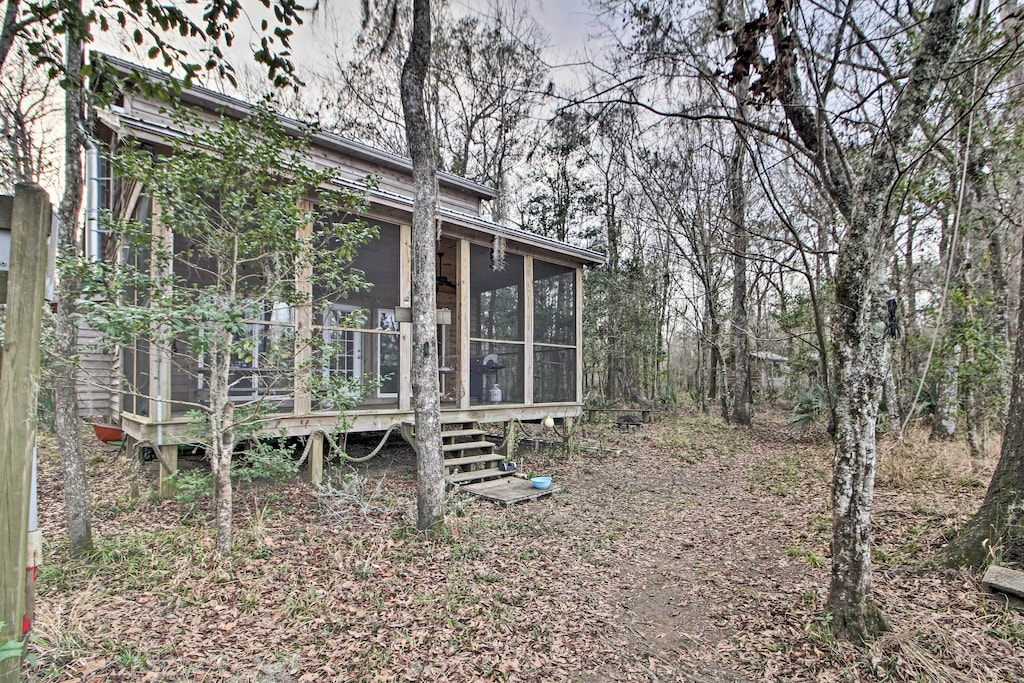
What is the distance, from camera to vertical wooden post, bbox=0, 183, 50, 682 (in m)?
1.72

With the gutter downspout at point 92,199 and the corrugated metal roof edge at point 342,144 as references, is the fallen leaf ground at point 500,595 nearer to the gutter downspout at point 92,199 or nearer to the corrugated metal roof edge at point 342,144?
the gutter downspout at point 92,199

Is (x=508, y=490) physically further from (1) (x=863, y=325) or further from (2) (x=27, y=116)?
(2) (x=27, y=116)

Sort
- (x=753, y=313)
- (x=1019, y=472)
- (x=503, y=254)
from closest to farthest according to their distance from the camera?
(x=1019, y=472)
(x=503, y=254)
(x=753, y=313)

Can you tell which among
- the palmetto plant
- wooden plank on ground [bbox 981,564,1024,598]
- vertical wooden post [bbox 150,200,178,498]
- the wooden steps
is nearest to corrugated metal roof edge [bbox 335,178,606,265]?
vertical wooden post [bbox 150,200,178,498]

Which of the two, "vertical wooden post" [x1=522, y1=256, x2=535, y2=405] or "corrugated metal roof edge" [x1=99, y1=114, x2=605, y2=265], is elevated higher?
"corrugated metal roof edge" [x1=99, y1=114, x2=605, y2=265]

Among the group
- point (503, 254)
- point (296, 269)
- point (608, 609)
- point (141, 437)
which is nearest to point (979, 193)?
point (503, 254)

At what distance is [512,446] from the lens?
851 centimetres

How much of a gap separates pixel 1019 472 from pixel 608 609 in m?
3.15

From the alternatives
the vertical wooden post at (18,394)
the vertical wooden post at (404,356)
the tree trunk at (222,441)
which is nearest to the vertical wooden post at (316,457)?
the vertical wooden post at (404,356)

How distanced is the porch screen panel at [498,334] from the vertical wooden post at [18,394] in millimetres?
6050

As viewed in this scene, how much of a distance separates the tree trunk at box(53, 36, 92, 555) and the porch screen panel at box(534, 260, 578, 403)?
6.10m

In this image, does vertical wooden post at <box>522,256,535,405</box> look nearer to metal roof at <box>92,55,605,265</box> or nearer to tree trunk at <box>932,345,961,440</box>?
metal roof at <box>92,55,605,265</box>

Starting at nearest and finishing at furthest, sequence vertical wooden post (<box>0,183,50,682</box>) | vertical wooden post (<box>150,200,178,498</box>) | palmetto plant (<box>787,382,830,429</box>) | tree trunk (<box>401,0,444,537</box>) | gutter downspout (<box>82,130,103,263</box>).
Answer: vertical wooden post (<box>0,183,50,682</box>)
vertical wooden post (<box>150,200,178,498</box>)
tree trunk (<box>401,0,444,537</box>)
gutter downspout (<box>82,130,103,263</box>)
palmetto plant (<box>787,382,830,429</box>)

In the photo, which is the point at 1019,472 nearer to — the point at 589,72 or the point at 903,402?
the point at 589,72
